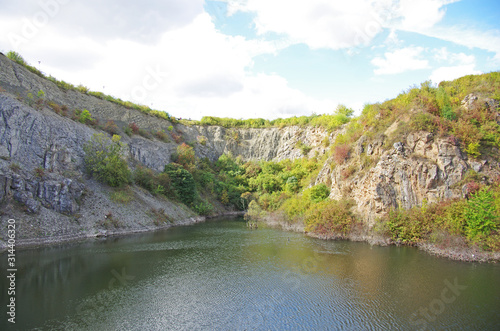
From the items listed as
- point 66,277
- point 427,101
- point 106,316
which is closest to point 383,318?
point 106,316

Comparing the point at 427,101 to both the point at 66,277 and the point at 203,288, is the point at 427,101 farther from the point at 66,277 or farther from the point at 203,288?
the point at 66,277

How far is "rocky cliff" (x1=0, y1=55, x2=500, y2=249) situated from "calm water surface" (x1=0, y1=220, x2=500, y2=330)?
5.45 metres

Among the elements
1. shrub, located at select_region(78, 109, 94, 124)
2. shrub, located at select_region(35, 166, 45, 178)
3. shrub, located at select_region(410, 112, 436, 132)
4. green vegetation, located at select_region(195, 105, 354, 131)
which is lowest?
shrub, located at select_region(35, 166, 45, 178)

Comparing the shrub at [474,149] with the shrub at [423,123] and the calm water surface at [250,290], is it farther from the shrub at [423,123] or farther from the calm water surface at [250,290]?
the calm water surface at [250,290]

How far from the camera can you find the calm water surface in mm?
13203

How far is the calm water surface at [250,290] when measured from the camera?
520 inches

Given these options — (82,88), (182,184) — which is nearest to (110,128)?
(82,88)

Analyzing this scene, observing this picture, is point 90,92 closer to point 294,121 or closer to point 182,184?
point 182,184

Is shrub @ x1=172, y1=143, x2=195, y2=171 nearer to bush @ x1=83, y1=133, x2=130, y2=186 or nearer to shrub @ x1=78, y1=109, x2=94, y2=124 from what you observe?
shrub @ x1=78, y1=109, x2=94, y2=124

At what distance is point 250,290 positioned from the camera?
1708cm

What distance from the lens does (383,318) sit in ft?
44.4

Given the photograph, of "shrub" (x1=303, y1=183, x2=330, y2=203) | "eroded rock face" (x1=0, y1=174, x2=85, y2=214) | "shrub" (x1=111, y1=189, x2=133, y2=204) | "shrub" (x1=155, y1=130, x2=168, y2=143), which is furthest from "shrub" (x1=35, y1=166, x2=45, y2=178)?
"shrub" (x1=155, y1=130, x2=168, y2=143)

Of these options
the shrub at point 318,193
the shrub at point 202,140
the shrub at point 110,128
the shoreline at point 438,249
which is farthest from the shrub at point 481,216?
the shrub at point 202,140

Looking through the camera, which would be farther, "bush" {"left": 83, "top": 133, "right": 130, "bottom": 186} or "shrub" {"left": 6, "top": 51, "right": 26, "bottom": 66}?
"shrub" {"left": 6, "top": 51, "right": 26, "bottom": 66}
